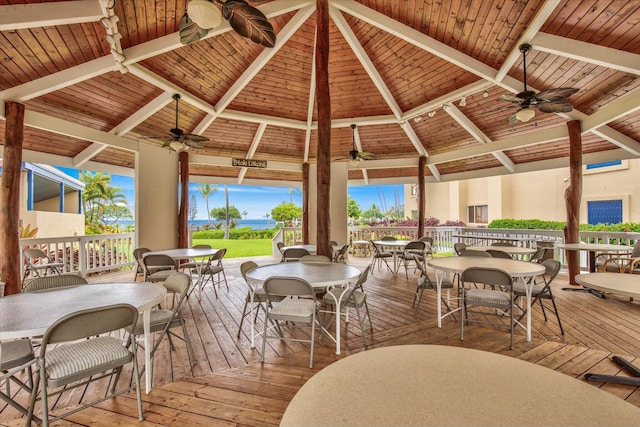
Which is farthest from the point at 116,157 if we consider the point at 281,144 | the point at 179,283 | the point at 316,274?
the point at 316,274

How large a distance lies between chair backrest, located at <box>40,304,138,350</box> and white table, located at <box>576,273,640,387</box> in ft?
11.4

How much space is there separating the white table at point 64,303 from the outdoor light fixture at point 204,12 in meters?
2.53

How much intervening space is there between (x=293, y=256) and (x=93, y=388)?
3351 mm

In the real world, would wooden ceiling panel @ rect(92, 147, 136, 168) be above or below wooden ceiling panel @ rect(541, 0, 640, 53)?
below

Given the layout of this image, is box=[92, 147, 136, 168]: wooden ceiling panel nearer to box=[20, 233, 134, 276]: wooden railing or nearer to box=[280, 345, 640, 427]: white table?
box=[20, 233, 134, 276]: wooden railing

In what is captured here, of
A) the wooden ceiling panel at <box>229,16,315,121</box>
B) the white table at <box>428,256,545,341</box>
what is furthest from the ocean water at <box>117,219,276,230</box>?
the white table at <box>428,256,545,341</box>

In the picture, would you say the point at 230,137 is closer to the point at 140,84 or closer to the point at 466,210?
the point at 140,84

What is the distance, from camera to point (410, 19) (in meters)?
5.08

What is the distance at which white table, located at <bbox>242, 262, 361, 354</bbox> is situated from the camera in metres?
2.98

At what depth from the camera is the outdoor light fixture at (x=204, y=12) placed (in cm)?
259

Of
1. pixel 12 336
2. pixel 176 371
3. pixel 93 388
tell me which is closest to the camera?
pixel 12 336

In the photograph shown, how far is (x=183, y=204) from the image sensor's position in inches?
315

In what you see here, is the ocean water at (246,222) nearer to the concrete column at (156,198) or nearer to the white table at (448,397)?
the concrete column at (156,198)

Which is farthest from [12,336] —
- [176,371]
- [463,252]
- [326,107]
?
[463,252]
